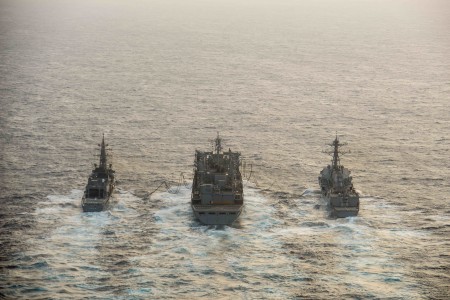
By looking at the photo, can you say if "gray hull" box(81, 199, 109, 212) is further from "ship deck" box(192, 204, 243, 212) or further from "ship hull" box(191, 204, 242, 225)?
"ship hull" box(191, 204, 242, 225)

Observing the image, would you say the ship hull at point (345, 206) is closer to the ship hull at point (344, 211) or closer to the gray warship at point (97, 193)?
the ship hull at point (344, 211)

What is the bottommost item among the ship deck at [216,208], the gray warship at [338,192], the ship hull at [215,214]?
the ship hull at [215,214]

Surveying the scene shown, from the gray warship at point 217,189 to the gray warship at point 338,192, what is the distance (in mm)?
18780

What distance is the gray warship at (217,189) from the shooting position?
145 meters

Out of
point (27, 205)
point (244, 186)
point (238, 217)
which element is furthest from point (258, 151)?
point (27, 205)

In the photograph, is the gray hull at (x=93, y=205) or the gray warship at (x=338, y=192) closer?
the gray warship at (x=338, y=192)

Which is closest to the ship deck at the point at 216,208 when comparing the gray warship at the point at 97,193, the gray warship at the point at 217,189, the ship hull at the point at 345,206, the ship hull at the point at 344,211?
the gray warship at the point at 217,189

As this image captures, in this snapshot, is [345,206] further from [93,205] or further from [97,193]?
[93,205]

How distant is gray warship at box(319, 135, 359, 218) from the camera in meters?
148

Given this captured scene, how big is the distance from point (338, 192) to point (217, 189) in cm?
2582

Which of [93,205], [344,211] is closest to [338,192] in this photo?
[344,211]

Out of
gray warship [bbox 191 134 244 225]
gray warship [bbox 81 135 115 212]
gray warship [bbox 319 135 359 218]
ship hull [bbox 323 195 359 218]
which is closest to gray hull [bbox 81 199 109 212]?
gray warship [bbox 81 135 115 212]

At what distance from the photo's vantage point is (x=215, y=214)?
14425 cm

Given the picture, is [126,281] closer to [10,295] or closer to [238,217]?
[10,295]
